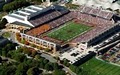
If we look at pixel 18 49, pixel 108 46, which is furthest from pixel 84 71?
pixel 18 49

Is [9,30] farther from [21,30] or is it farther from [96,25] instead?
[96,25]

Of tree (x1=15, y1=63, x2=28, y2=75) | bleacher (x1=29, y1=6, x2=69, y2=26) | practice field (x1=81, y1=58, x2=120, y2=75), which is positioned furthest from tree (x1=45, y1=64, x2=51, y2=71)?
bleacher (x1=29, y1=6, x2=69, y2=26)

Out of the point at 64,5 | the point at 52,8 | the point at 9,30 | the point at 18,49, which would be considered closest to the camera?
the point at 18,49

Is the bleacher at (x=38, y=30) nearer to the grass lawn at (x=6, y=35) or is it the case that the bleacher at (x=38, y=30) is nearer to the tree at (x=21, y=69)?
the grass lawn at (x=6, y=35)

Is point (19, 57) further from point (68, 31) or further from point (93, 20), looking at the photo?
point (93, 20)


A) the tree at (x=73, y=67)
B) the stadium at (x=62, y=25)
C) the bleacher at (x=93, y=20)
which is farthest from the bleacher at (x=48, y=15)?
the tree at (x=73, y=67)

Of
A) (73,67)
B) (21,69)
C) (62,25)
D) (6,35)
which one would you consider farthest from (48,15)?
(21,69)

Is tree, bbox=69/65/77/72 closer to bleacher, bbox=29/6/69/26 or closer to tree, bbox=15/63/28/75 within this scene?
tree, bbox=15/63/28/75
